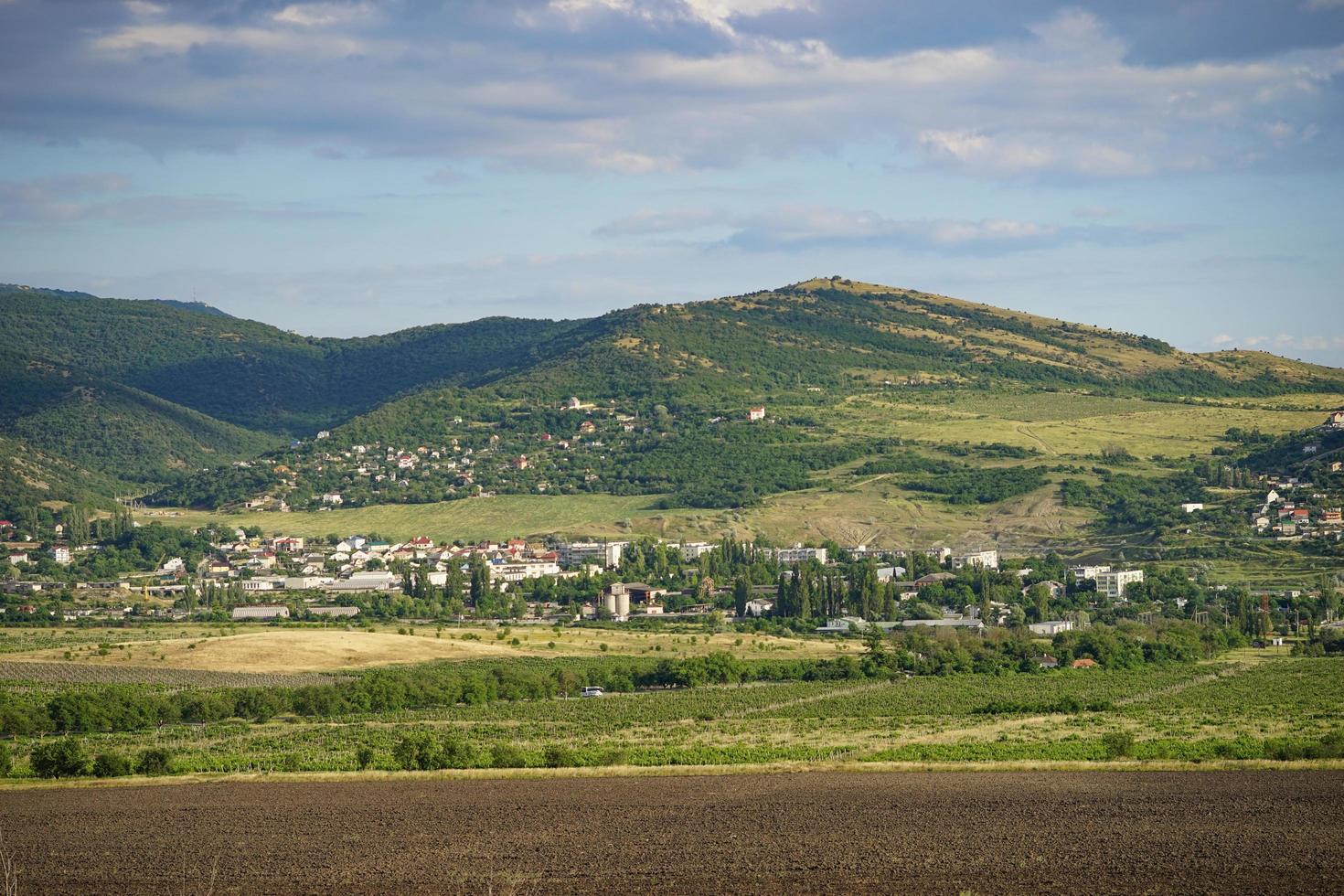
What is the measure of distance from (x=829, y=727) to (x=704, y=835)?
20.9 m

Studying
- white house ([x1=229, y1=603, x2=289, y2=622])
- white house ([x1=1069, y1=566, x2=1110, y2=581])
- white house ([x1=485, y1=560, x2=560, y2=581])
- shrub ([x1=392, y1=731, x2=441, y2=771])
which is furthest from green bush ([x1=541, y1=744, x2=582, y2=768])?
white house ([x1=485, y1=560, x2=560, y2=581])

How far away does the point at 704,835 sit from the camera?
33.6 m

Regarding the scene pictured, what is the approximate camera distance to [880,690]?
2640 inches

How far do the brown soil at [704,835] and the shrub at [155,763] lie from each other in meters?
2.70

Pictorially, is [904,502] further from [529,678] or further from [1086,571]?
[529,678]

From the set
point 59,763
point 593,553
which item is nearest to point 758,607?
point 593,553

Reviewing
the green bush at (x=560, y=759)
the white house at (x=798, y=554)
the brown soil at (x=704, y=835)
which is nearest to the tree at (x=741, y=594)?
the white house at (x=798, y=554)

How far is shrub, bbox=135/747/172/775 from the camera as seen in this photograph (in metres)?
45.2

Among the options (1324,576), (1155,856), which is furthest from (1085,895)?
(1324,576)

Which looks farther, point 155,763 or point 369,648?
point 369,648

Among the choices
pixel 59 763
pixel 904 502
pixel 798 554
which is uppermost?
pixel 904 502

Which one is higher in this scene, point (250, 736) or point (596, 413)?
point (596, 413)

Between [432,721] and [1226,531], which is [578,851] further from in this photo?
[1226,531]

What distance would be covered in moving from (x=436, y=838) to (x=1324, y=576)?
261ft
